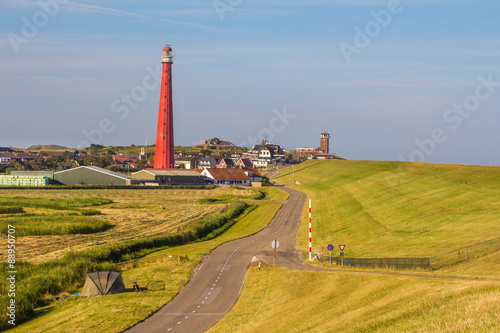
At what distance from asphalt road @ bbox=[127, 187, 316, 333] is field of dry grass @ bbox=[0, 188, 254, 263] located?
13.4 metres

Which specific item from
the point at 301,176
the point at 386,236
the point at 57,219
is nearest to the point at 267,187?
the point at 301,176

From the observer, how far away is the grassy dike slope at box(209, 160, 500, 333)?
2091 cm

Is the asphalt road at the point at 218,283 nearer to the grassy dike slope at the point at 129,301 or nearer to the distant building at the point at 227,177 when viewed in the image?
the grassy dike slope at the point at 129,301

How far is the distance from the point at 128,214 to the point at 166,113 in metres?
51.9

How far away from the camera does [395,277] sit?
96.3ft

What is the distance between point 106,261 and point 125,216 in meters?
34.8

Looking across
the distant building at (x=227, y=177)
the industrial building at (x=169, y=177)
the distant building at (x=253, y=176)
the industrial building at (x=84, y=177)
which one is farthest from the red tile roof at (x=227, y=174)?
the industrial building at (x=84, y=177)

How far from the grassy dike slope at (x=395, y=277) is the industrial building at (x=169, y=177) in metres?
57.0

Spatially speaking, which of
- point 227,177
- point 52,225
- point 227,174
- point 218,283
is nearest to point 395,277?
point 218,283

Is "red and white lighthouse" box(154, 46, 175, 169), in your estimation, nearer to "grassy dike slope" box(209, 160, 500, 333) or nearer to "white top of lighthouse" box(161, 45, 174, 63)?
"white top of lighthouse" box(161, 45, 174, 63)

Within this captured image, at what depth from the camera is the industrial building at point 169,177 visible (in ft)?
429

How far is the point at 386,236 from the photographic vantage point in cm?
5272

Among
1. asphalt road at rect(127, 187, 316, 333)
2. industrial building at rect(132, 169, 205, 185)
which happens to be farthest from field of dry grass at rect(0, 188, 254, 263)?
asphalt road at rect(127, 187, 316, 333)

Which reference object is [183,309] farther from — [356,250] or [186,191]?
[186,191]
